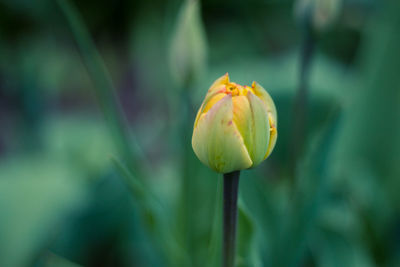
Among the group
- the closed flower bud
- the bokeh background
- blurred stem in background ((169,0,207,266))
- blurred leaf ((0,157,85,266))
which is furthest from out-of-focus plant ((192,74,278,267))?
blurred leaf ((0,157,85,266))

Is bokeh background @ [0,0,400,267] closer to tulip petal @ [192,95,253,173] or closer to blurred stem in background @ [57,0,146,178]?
blurred stem in background @ [57,0,146,178]

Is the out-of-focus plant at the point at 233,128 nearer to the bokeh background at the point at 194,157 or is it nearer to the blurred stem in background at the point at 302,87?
the bokeh background at the point at 194,157

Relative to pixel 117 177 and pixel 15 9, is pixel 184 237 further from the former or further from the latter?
pixel 15 9

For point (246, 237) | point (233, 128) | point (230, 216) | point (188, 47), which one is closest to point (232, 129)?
point (233, 128)

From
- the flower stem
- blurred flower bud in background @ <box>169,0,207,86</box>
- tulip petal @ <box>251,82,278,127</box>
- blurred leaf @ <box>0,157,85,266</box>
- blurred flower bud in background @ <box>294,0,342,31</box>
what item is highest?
blurred flower bud in background @ <box>294,0,342,31</box>

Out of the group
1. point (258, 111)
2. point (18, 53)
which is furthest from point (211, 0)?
point (258, 111)

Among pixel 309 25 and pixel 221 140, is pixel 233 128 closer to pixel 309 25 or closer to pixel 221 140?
pixel 221 140

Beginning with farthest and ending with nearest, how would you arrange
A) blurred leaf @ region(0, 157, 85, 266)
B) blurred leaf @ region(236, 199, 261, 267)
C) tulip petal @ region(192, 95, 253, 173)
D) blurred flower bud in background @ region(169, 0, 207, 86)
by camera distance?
blurred leaf @ region(0, 157, 85, 266) → blurred flower bud in background @ region(169, 0, 207, 86) → blurred leaf @ region(236, 199, 261, 267) → tulip petal @ region(192, 95, 253, 173)
